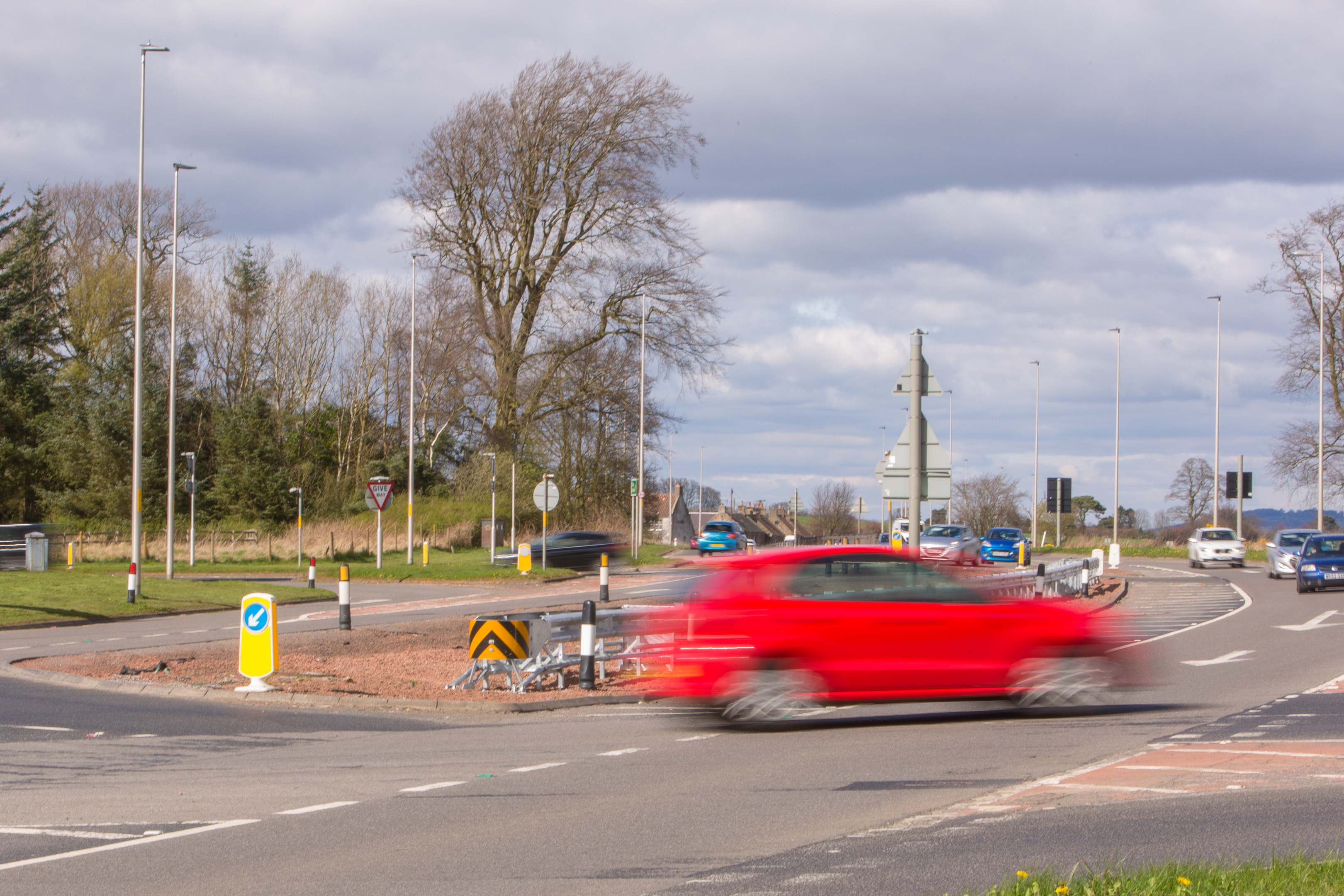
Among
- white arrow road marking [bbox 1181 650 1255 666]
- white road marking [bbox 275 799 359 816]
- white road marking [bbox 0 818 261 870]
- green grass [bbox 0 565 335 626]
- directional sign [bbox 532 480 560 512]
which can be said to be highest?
directional sign [bbox 532 480 560 512]

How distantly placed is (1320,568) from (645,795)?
25752 mm

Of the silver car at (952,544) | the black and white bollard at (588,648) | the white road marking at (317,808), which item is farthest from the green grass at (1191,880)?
the silver car at (952,544)

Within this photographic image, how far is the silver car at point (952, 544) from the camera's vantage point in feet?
116

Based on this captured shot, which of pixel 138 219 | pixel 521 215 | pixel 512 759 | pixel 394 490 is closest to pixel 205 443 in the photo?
pixel 394 490

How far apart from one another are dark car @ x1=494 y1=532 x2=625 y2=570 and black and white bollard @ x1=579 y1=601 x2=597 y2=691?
87.0 ft

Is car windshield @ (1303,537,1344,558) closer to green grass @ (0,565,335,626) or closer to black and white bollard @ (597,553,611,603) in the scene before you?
black and white bollard @ (597,553,611,603)

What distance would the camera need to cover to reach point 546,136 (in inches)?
1826

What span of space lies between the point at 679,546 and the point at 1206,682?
50.9 meters

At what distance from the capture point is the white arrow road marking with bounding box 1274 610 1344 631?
1958 centimetres

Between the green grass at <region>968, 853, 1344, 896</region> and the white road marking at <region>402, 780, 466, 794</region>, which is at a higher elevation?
the green grass at <region>968, 853, 1344, 896</region>

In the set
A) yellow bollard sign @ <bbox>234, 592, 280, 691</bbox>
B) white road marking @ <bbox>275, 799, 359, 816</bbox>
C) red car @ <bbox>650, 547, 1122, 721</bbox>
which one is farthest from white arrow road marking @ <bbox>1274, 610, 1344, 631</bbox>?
white road marking @ <bbox>275, 799, 359, 816</bbox>

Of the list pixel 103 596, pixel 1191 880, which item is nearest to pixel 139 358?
pixel 103 596

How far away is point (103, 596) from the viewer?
2558cm

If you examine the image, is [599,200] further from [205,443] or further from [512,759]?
[512,759]
